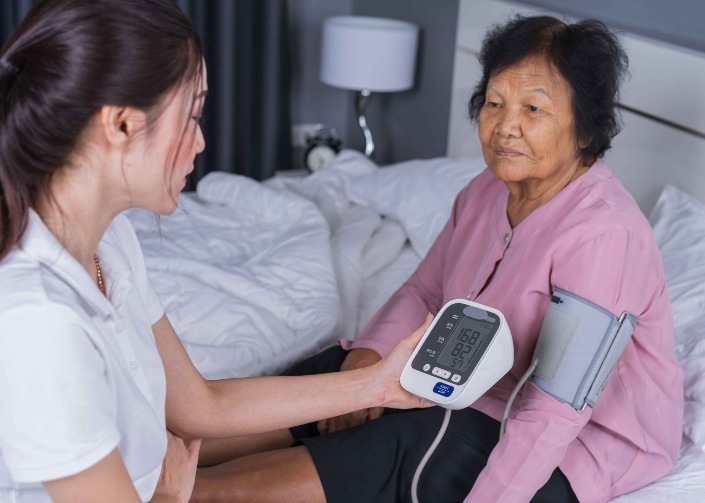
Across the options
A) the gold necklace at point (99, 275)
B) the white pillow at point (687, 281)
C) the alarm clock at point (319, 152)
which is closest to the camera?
the gold necklace at point (99, 275)

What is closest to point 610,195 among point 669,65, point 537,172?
point 537,172

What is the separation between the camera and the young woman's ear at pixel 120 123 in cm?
89

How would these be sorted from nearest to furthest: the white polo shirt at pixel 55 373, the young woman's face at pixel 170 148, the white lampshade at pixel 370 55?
the white polo shirt at pixel 55 373 → the young woman's face at pixel 170 148 → the white lampshade at pixel 370 55

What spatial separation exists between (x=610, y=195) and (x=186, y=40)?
2.42 feet

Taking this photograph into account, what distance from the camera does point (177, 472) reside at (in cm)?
117

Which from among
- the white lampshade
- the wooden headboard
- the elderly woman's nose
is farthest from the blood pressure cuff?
the white lampshade

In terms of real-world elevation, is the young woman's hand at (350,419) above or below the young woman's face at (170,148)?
below

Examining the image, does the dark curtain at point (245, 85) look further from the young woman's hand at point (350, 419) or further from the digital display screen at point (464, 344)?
the digital display screen at point (464, 344)

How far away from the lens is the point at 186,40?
95 cm

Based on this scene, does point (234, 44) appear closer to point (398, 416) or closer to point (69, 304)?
point (398, 416)

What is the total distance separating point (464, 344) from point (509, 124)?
397mm

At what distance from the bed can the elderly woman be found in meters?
0.11

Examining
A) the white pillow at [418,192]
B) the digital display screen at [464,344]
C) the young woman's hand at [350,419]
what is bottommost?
the young woman's hand at [350,419]

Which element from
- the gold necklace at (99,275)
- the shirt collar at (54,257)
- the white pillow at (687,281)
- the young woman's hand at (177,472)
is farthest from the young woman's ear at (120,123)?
the white pillow at (687,281)
